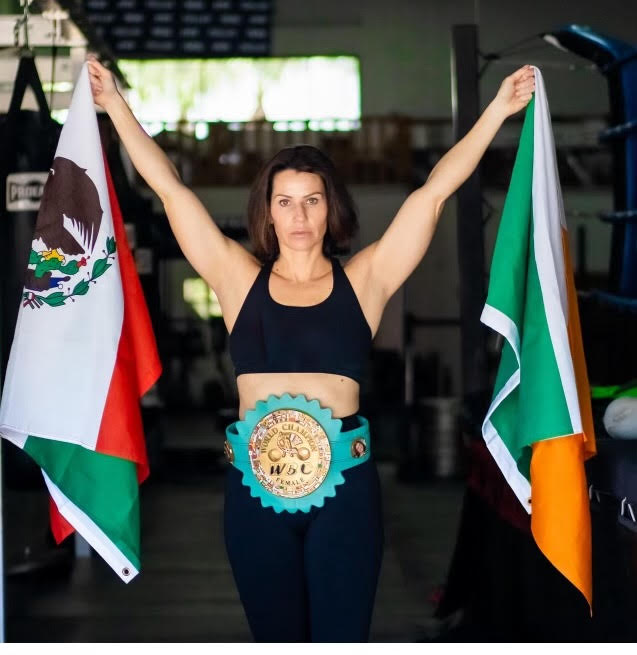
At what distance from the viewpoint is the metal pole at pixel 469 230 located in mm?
3906

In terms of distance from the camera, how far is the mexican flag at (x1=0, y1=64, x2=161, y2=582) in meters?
2.23

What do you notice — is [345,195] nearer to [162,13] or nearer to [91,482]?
[91,482]

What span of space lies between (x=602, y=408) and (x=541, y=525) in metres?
1.18

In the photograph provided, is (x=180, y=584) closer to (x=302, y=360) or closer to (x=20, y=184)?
(x=20, y=184)

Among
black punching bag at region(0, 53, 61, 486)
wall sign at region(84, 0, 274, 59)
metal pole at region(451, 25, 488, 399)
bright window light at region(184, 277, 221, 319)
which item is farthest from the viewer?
bright window light at region(184, 277, 221, 319)

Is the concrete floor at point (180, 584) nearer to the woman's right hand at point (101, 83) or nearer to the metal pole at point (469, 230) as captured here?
the metal pole at point (469, 230)

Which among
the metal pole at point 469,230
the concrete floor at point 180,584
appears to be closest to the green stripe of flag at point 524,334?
the concrete floor at point 180,584

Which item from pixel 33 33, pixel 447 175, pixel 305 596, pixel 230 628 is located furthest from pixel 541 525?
pixel 33 33

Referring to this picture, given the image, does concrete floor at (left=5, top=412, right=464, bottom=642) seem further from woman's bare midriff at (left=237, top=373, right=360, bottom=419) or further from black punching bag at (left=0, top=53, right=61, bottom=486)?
woman's bare midriff at (left=237, top=373, right=360, bottom=419)

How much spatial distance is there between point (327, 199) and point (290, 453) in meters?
Result: 0.58

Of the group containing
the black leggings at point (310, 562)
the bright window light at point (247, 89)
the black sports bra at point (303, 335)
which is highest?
the bright window light at point (247, 89)

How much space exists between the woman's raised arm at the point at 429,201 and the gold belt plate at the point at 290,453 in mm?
344

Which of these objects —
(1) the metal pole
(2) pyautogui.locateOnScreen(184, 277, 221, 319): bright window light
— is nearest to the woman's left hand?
(1) the metal pole

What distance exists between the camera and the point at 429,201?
220cm
